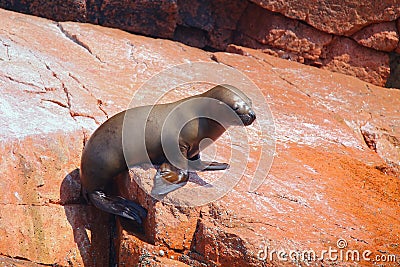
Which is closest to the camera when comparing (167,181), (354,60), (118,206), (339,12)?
(167,181)

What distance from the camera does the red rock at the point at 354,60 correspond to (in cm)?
780

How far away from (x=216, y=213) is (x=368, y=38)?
4602mm

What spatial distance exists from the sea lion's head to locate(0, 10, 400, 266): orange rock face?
48 centimetres

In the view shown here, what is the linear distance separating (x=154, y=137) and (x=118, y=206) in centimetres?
53

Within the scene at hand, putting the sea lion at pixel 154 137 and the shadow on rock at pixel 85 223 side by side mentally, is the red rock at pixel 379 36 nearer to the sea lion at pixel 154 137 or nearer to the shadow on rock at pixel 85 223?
the sea lion at pixel 154 137

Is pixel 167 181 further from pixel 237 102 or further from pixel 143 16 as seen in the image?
pixel 143 16

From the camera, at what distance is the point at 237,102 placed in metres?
4.15

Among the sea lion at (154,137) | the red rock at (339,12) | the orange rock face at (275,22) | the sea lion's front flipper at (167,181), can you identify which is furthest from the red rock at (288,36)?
the sea lion's front flipper at (167,181)

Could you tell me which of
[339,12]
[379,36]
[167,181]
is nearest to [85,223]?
[167,181]

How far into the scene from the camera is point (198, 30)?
814 centimetres

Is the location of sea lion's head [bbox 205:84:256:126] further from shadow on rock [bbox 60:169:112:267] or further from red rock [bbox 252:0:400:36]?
red rock [bbox 252:0:400:36]

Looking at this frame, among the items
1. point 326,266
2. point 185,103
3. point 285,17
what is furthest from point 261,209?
point 285,17

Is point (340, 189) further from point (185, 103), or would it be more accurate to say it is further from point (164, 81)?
point (164, 81)

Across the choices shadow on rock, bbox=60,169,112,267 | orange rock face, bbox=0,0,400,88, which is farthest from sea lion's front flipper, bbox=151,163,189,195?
orange rock face, bbox=0,0,400,88
